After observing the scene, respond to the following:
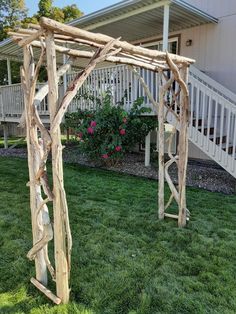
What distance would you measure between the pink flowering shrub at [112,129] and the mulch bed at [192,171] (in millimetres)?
548

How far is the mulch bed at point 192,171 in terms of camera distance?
568cm

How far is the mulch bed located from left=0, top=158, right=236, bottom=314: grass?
68 centimetres

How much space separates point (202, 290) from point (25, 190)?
3.76 m

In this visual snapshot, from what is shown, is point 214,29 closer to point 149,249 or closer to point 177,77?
point 177,77

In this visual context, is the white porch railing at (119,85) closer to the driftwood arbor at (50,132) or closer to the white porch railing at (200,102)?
the white porch railing at (200,102)

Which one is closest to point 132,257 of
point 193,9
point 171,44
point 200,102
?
point 200,102

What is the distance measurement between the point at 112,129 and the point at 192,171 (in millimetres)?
2135

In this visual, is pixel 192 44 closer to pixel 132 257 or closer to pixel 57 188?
pixel 132 257

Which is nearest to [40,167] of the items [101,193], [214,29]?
[101,193]

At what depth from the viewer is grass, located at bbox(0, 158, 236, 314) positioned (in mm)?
2307

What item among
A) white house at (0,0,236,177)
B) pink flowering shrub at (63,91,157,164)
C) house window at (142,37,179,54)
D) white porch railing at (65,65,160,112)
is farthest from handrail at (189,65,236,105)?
house window at (142,37,179,54)

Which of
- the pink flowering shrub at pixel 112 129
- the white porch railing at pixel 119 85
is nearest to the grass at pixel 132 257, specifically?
the pink flowering shrub at pixel 112 129

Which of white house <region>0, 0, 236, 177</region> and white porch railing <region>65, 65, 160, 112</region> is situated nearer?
white house <region>0, 0, 236, 177</region>

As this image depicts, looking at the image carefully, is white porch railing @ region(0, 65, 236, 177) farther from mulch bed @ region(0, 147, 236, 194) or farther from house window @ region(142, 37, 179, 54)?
house window @ region(142, 37, 179, 54)
